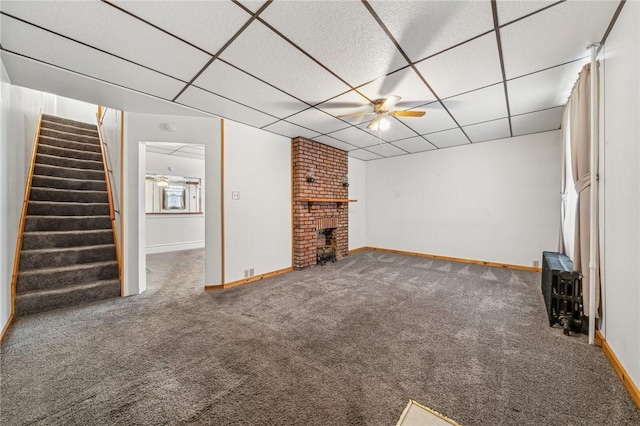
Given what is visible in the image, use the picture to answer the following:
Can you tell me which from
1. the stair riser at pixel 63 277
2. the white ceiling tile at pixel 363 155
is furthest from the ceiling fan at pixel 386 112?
the stair riser at pixel 63 277

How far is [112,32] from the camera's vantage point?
1.79 meters

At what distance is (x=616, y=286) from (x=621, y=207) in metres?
0.60

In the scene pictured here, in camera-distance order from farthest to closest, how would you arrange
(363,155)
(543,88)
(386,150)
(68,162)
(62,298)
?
(363,155)
(386,150)
(68,162)
(62,298)
(543,88)

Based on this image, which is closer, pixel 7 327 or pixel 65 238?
pixel 7 327

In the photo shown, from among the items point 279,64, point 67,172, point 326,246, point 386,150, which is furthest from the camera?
point 386,150

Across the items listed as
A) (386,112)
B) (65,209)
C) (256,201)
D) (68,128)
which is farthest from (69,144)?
(386,112)

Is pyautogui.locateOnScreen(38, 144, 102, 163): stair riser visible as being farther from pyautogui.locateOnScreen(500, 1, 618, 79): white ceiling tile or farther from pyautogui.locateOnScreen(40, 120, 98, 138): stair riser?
pyautogui.locateOnScreen(500, 1, 618, 79): white ceiling tile

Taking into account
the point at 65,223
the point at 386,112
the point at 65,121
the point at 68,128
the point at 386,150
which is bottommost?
the point at 65,223

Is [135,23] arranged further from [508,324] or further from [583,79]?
[508,324]

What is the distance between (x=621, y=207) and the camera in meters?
1.67

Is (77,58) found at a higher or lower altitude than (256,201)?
higher

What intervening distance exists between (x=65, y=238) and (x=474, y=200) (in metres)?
7.22

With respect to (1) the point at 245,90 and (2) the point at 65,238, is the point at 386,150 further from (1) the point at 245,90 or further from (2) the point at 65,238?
(2) the point at 65,238

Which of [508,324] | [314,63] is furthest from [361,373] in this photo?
[314,63]
